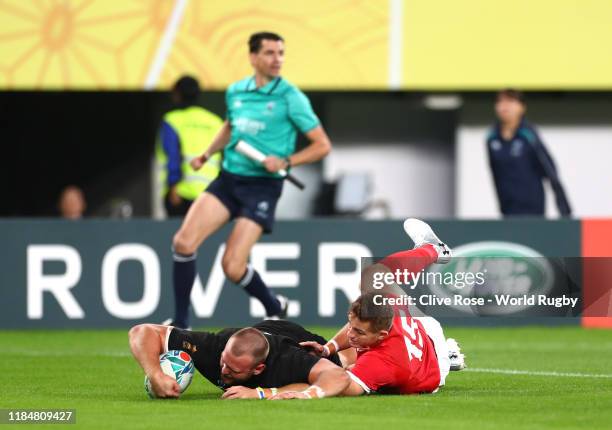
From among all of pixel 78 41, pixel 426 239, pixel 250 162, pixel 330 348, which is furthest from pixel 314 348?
pixel 78 41

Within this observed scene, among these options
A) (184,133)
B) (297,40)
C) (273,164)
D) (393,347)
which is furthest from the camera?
(297,40)

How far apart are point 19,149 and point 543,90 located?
7.68 m

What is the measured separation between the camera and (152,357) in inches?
355

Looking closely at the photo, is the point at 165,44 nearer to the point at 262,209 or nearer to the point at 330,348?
the point at 262,209

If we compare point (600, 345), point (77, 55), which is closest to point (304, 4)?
point (77, 55)

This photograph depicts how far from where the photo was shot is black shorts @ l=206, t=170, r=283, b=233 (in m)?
12.4

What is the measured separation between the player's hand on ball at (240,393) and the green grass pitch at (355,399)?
8 centimetres

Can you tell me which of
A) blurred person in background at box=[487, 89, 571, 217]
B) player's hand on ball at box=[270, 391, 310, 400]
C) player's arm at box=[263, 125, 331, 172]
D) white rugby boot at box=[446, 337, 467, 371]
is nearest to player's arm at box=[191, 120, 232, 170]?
player's arm at box=[263, 125, 331, 172]

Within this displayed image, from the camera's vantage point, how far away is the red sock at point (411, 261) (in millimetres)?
9352

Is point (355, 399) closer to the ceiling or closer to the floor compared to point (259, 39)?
closer to the floor

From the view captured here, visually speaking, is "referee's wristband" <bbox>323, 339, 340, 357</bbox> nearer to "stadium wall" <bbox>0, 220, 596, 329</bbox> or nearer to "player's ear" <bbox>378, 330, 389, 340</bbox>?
"player's ear" <bbox>378, 330, 389, 340</bbox>

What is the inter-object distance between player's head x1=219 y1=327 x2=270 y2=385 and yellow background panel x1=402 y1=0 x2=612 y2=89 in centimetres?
1088

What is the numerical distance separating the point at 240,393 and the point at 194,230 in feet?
12.1

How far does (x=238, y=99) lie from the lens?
12.6m
